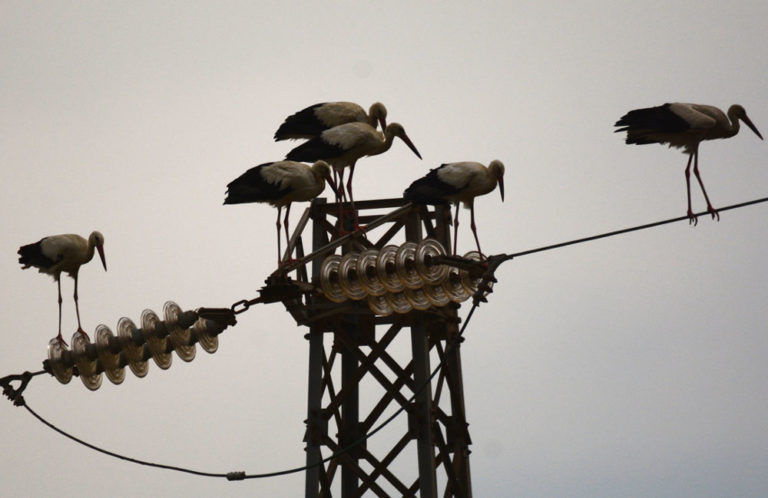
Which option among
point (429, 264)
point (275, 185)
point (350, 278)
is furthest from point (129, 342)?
point (429, 264)

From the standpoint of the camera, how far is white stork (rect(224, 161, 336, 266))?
18078 millimetres

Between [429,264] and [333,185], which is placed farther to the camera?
[333,185]

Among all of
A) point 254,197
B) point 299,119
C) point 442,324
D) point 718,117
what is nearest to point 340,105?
point 299,119

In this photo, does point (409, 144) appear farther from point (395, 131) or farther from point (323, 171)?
point (323, 171)

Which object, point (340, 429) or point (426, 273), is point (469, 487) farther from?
point (426, 273)

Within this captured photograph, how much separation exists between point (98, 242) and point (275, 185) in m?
4.99

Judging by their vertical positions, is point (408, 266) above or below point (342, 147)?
below

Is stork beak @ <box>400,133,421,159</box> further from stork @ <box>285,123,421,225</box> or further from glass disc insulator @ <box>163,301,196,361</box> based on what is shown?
glass disc insulator @ <box>163,301,196,361</box>

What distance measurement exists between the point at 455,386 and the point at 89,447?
493 centimetres

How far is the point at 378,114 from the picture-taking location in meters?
20.6

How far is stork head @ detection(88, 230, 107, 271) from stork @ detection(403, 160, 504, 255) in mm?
6122

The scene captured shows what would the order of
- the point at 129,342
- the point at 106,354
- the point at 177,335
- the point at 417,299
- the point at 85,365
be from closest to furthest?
the point at 417,299 → the point at 177,335 → the point at 129,342 → the point at 106,354 → the point at 85,365

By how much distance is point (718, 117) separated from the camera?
18656mm

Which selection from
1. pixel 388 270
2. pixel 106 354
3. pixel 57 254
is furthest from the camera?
pixel 57 254
